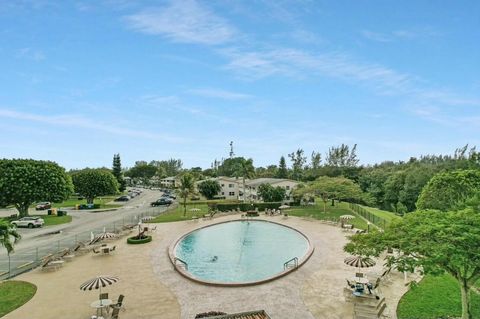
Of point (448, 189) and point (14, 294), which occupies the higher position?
point (448, 189)

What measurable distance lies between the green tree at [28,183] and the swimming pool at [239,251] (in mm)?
25022

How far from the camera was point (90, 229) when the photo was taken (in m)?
39.8

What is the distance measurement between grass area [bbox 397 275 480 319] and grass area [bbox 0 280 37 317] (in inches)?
789

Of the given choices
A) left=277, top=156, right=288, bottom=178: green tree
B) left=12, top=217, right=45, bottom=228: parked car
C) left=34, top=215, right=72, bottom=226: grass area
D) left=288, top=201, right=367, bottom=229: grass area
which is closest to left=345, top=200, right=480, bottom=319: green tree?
left=288, top=201, right=367, bottom=229: grass area

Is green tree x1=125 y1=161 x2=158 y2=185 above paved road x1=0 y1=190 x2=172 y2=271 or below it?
above

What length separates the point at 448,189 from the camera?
39312 millimetres

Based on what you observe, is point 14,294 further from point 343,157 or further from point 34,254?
point 343,157

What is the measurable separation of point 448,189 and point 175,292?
35.6m

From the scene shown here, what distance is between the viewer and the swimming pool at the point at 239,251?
24486 mm

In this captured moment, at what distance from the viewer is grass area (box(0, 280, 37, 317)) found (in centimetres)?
1730

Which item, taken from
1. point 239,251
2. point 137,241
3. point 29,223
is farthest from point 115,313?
point 29,223

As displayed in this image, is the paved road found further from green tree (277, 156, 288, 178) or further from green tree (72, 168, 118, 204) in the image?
green tree (277, 156, 288, 178)

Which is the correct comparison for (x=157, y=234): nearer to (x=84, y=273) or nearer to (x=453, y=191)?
(x=84, y=273)

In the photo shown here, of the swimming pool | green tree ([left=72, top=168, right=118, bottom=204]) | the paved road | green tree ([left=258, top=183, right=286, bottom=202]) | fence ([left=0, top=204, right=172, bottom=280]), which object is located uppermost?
green tree ([left=72, top=168, right=118, bottom=204])
